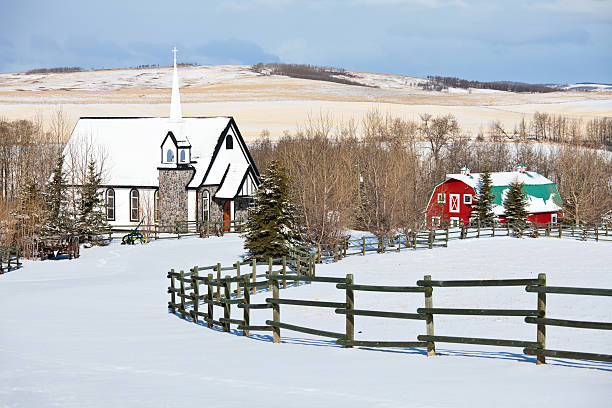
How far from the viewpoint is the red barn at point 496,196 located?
7025 cm

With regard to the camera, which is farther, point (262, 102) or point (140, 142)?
point (262, 102)

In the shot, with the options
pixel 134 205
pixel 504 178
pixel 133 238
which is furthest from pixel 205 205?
pixel 504 178

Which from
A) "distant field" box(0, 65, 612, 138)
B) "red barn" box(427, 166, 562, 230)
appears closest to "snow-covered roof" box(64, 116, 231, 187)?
"red barn" box(427, 166, 562, 230)

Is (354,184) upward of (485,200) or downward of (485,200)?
upward

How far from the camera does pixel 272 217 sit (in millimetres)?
38938

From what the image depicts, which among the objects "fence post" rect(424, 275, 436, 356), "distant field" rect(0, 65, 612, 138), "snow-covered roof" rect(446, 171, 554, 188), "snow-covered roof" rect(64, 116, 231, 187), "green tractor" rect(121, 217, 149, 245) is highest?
"distant field" rect(0, 65, 612, 138)

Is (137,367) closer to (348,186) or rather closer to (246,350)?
(246,350)

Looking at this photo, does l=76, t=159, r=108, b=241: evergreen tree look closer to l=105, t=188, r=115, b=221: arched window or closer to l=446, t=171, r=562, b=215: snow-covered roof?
l=105, t=188, r=115, b=221: arched window

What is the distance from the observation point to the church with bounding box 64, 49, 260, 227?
54938 millimetres

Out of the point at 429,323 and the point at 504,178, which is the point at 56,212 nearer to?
the point at 429,323

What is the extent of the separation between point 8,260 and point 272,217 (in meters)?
13.8

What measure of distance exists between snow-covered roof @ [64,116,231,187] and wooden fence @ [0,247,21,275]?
57.7 ft

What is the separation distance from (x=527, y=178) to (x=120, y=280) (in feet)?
169

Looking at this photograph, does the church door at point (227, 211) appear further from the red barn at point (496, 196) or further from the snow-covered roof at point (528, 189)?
the snow-covered roof at point (528, 189)
